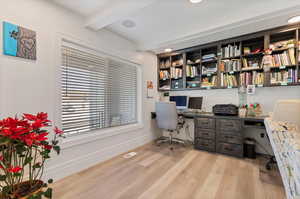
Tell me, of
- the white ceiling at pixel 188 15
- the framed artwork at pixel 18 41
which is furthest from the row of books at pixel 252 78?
the framed artwork at pixel 18 41

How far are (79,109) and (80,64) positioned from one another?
0.73m

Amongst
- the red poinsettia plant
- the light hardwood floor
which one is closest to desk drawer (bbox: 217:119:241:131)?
the light hardwood floor

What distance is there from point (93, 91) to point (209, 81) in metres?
2.52

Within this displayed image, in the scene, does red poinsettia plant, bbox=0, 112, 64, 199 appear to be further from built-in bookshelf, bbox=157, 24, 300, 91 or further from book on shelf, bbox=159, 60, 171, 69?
book on shelf, bbox=159, 60, 171, 69

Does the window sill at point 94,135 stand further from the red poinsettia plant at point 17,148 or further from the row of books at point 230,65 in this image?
the row of books at point 230,65

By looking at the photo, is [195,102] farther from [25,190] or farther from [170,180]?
[25,190]

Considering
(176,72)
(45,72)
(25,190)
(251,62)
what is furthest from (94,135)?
(251,62)

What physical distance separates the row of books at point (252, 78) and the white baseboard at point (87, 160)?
2.53 meters

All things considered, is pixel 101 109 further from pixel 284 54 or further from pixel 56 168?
pixel 284 54

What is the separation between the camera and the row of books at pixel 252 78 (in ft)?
8.12

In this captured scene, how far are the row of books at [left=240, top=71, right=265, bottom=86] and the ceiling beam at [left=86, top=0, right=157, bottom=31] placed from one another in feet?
7.25

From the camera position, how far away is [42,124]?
0.92 meters

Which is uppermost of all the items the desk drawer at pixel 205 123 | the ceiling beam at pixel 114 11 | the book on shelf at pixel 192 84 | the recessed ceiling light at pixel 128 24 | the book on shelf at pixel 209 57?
the recessed ceiling light at pixel 128 24

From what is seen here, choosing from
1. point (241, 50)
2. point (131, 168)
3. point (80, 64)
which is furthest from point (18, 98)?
point (241, 50)
